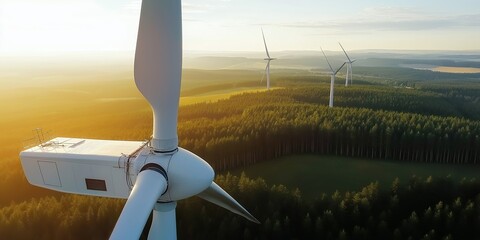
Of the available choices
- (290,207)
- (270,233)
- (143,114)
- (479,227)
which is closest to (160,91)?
(270,233)

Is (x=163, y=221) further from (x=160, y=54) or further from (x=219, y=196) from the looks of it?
(x=160, y=54)

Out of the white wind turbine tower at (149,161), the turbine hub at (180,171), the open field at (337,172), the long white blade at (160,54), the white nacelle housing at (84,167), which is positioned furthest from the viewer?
the open field at (337,172)

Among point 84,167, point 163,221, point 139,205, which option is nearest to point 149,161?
point 139,205

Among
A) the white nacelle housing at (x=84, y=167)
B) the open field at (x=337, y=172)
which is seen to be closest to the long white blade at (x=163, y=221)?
the white nacelle housing at (x=84, y=167)

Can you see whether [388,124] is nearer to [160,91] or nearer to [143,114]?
[143,114]

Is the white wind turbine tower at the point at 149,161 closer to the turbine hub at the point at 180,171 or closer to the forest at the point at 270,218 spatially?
the turbine hub at the point at 180,171

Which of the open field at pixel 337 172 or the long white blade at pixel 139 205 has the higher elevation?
the long white blade at pixel 139 205

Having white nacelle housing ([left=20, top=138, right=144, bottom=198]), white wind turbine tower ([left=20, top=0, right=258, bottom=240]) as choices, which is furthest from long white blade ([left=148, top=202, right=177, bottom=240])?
white nacelle housing ([left=20, top=138, right=144, bottom=198])

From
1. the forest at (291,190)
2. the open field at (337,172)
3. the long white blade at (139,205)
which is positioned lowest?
the open field at (337,172)

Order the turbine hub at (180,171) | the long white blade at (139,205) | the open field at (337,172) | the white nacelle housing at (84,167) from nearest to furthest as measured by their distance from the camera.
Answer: the long white blade at (139,205)
the turbine hub at (180,171)
the white nacelle housing at (84,167)
the open field at (337,172)

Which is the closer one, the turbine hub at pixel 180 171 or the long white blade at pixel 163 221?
the turbine hub at pixel 180 171
